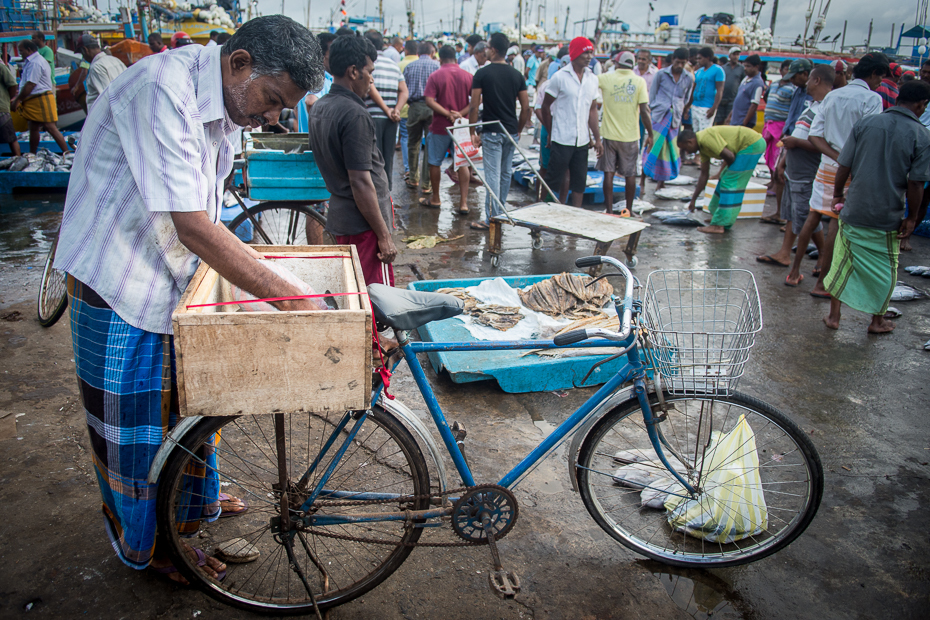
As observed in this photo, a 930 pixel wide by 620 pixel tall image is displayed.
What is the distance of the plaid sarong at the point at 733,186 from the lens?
281 inches

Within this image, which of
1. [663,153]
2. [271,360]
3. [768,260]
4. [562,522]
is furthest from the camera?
[663,153]

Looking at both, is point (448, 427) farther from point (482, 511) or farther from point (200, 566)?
point (200, 566)

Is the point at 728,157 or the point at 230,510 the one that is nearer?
the point at 230,510

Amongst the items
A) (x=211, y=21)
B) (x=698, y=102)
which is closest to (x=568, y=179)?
(x=698, y=102)

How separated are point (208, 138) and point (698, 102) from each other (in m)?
11.0

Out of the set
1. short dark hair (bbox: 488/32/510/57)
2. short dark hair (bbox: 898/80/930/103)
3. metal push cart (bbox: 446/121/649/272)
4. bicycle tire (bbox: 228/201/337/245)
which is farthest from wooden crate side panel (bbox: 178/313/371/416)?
short dark hair (bbox: 488/32/510/57)

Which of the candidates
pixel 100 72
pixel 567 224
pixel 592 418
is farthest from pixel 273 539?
pixel 100 72

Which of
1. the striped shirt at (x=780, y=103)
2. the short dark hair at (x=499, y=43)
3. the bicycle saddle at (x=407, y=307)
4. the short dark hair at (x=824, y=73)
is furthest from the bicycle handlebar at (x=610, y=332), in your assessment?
the striped shirt at (x=780, y=103)

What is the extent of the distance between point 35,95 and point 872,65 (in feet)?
35.1

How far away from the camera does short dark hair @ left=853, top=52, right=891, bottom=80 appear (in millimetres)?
4922

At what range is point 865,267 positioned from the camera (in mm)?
4508

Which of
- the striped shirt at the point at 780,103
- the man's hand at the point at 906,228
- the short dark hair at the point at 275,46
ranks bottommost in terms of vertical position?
the man's hand at the point at 906,228

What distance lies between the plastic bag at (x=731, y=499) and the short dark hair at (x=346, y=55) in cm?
277

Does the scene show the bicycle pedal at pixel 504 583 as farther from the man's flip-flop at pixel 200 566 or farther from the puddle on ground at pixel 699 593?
the man's flip-flop at pixel 200 566
